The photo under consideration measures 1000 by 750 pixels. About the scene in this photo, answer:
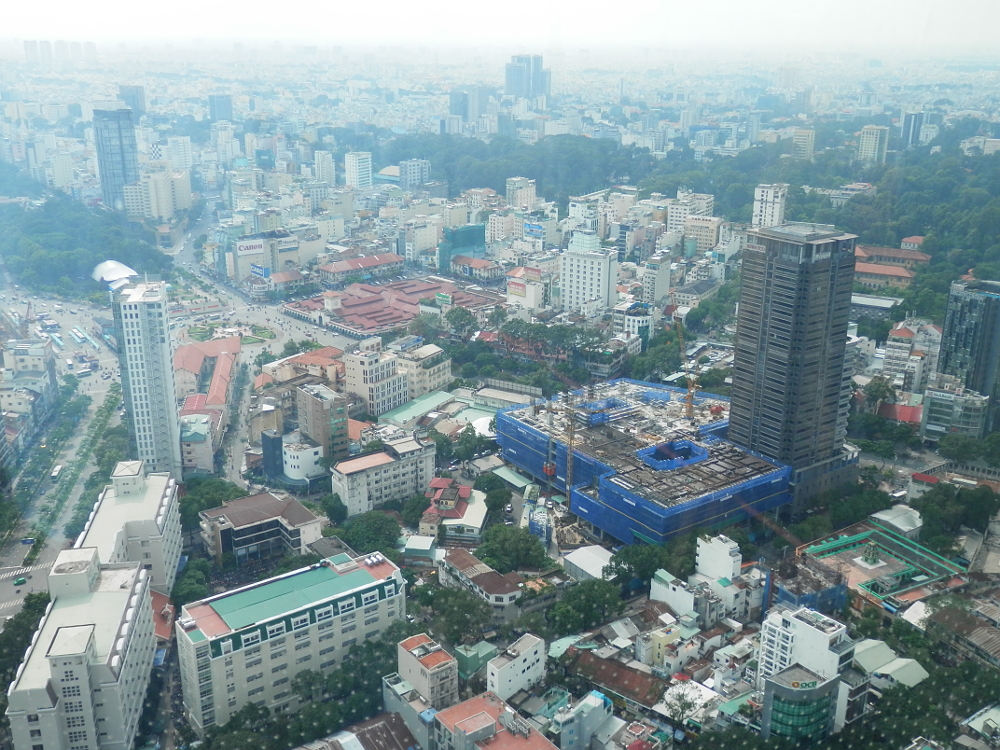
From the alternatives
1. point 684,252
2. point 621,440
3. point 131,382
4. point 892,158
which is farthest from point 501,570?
point 892,158

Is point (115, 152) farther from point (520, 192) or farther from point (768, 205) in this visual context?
point (768, 205)

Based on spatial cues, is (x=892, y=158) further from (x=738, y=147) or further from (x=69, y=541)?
(x=69, y=541)

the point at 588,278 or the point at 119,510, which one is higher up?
the point at 588,278

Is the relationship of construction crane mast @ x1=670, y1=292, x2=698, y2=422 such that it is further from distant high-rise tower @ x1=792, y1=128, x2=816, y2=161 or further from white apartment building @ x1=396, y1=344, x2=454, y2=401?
distant high-rise tower @ x1=792, y1=128, x2=816, y2=161

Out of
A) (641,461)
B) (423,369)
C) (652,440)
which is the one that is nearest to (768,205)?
(423,369)

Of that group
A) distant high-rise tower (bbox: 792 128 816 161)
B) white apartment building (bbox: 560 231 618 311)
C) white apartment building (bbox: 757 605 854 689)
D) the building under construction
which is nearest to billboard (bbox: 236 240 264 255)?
white apartment building (bbox: 560 231 618 311)

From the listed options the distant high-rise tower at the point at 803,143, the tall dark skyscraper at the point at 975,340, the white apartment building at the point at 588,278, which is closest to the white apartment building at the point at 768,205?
the distant high-rise tower at the point at 803,143
